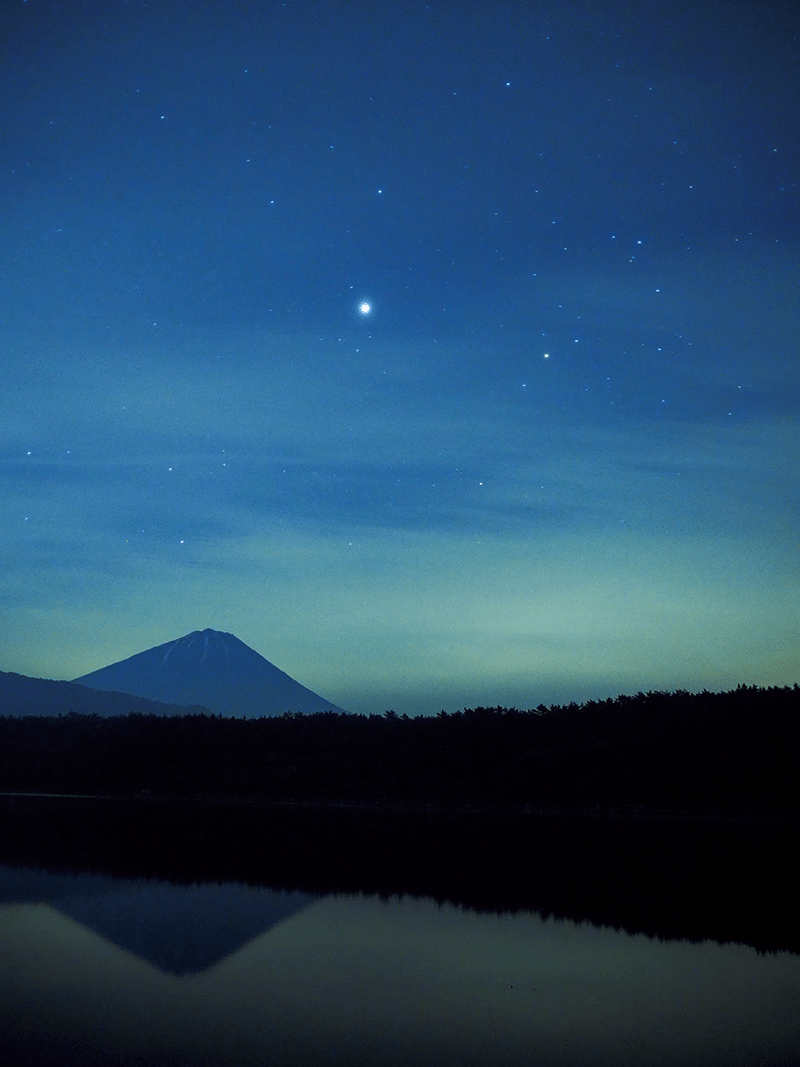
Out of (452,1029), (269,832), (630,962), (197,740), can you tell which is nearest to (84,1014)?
(452,1029)

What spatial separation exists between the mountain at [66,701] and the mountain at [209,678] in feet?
15.6

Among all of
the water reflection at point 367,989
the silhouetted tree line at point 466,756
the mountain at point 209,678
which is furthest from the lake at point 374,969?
the mountain at point 209,678

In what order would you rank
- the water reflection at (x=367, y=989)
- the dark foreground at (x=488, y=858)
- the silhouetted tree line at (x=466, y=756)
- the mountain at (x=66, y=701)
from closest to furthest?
the water reflection at (x=367, y=989)
the dark foreground at (x=488, y=858)
the silhouetted tree line at (x=466, y=756)
the mountain at (x=66, y=701)

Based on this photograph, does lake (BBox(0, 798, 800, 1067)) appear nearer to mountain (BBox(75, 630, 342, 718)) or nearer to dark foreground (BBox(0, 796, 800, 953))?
dark foreground (BBox(0, 796, 800, 953))

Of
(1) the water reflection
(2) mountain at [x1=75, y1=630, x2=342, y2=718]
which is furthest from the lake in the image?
(2) mountain at [x1=75, y1=630, x2=342, y2=718]

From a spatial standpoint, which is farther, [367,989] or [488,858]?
[488,858]

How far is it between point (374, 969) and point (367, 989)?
926 mm

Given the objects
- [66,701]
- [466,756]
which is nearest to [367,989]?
[466,756]

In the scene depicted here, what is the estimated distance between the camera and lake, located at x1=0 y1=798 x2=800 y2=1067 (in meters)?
6.46

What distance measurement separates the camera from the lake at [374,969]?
21.2 ft

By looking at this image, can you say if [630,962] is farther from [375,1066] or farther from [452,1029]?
[375,1066]

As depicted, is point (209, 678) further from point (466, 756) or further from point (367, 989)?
point (367, 989)

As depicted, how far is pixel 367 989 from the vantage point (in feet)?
27.1

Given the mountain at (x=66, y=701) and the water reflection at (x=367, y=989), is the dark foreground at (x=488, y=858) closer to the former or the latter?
the water reflection at (x=367, y=989)
